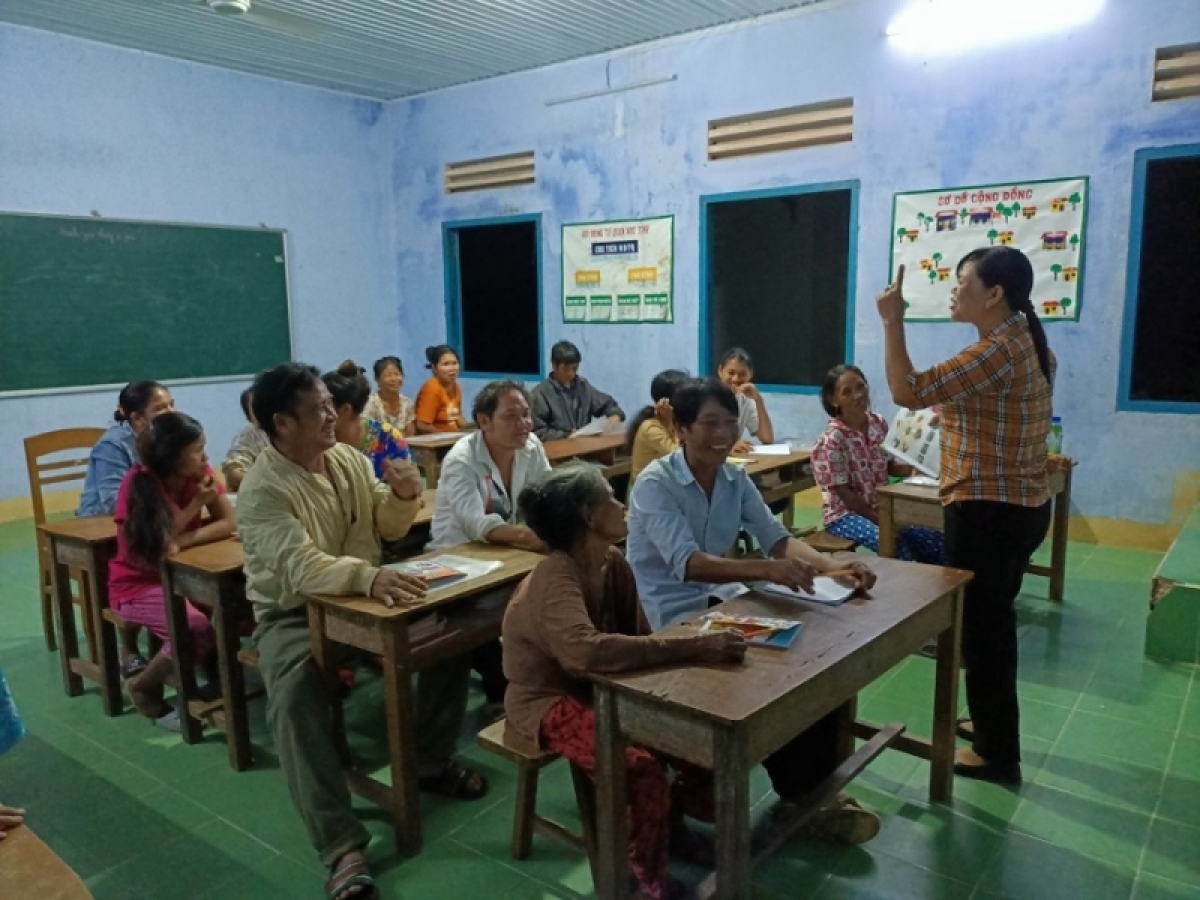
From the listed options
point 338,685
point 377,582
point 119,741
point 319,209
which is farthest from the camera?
point 319,209

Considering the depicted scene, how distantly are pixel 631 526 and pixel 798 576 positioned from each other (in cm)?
52

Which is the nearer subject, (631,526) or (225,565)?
(631,526)

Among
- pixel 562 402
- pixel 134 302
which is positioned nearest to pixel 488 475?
pixel 562 402

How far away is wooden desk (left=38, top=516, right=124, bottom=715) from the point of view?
2990 millimetres

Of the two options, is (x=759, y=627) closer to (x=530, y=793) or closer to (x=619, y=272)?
(x=530, y=793)

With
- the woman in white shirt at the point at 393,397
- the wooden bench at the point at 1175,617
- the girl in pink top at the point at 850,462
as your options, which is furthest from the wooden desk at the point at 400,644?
the woman in white shirt at the point at 393,397

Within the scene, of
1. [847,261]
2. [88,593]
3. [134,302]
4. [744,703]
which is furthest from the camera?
[134,302]

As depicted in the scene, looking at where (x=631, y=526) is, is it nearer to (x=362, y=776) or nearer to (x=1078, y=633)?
(x=362, y=776)

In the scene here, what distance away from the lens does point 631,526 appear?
2.36 metres

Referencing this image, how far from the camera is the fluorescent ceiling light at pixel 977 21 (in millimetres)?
4738

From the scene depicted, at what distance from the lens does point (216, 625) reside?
8.54 ft

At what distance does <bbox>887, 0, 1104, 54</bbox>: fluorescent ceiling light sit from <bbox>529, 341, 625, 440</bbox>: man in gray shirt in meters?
2.78

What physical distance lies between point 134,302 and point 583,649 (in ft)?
19.5

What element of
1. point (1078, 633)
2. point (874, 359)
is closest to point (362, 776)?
point (1078, 633)
